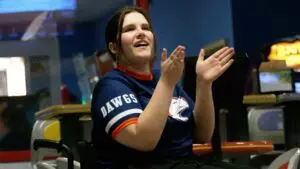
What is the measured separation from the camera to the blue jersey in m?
1.59

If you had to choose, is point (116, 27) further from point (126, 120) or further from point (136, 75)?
point (126, 120)

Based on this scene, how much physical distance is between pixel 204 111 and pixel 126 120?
0.31m

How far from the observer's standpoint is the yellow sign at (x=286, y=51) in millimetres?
4391

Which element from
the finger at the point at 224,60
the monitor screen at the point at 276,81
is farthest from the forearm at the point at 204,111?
the monitor screen at the point at 276,81

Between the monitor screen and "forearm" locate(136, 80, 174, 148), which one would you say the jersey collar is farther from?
the monitor screen

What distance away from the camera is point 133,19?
1769 millimetres

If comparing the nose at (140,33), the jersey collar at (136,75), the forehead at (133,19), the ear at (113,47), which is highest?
the forehead at (133,19)

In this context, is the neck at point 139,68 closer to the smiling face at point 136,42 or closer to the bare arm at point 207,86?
the smiling face at point 136,42

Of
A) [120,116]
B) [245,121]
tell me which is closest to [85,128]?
[245,121]

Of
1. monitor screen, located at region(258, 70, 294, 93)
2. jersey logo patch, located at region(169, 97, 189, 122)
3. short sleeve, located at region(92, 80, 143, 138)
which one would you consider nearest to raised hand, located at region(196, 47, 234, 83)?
jersey logo patch, located at region(169, 97, 189, 122)

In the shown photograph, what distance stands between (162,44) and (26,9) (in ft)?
3.67

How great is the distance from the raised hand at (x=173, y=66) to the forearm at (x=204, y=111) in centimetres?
20

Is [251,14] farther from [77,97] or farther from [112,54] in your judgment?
[112,54]

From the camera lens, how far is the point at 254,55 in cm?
491
